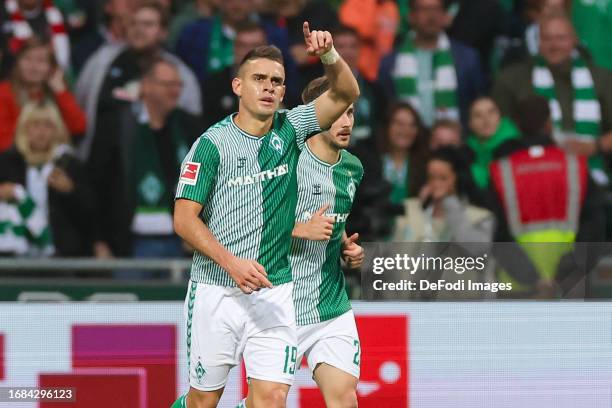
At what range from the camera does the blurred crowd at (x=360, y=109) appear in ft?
25.6

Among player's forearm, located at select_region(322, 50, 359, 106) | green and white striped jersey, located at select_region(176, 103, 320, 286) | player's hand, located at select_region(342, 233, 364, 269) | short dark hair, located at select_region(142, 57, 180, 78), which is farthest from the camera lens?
short dark hair, located at select_region(142, 57, 180, 78)

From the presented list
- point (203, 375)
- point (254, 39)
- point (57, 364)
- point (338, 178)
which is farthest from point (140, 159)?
point (203, 375)

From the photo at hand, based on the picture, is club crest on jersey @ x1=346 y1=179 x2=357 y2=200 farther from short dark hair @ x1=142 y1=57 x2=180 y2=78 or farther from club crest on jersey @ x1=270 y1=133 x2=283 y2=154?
short dark hair @ x1=142 y1=57 x2=180 y2=78

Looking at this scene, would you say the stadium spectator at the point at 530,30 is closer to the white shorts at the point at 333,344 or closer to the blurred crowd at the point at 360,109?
the blurred crowd at the point at 360,109

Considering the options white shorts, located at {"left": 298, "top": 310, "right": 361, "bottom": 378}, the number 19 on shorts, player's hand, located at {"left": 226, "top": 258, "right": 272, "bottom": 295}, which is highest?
player's hand, located at {"left": 226, "top": 258, "right": 272, "bottom": 295}

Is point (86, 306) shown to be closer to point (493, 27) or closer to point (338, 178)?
point (338, 178)

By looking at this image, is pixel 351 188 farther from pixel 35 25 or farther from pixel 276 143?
pixel 35 25

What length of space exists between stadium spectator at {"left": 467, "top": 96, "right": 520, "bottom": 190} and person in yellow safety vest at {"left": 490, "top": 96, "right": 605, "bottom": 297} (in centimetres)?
10

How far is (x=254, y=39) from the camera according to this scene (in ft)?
26.7

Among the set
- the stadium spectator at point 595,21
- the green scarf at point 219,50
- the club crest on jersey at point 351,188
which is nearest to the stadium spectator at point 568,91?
the stadium spectator at point 595,21

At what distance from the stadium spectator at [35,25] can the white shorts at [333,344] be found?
Answer: 325 centimetres

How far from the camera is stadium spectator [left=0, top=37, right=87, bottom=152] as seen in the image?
803 centimetres

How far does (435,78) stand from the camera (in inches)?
324

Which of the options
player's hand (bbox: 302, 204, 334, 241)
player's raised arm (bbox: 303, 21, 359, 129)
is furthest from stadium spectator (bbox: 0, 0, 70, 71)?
player's raised arm (bbox: 303, 21, 359, 129)
